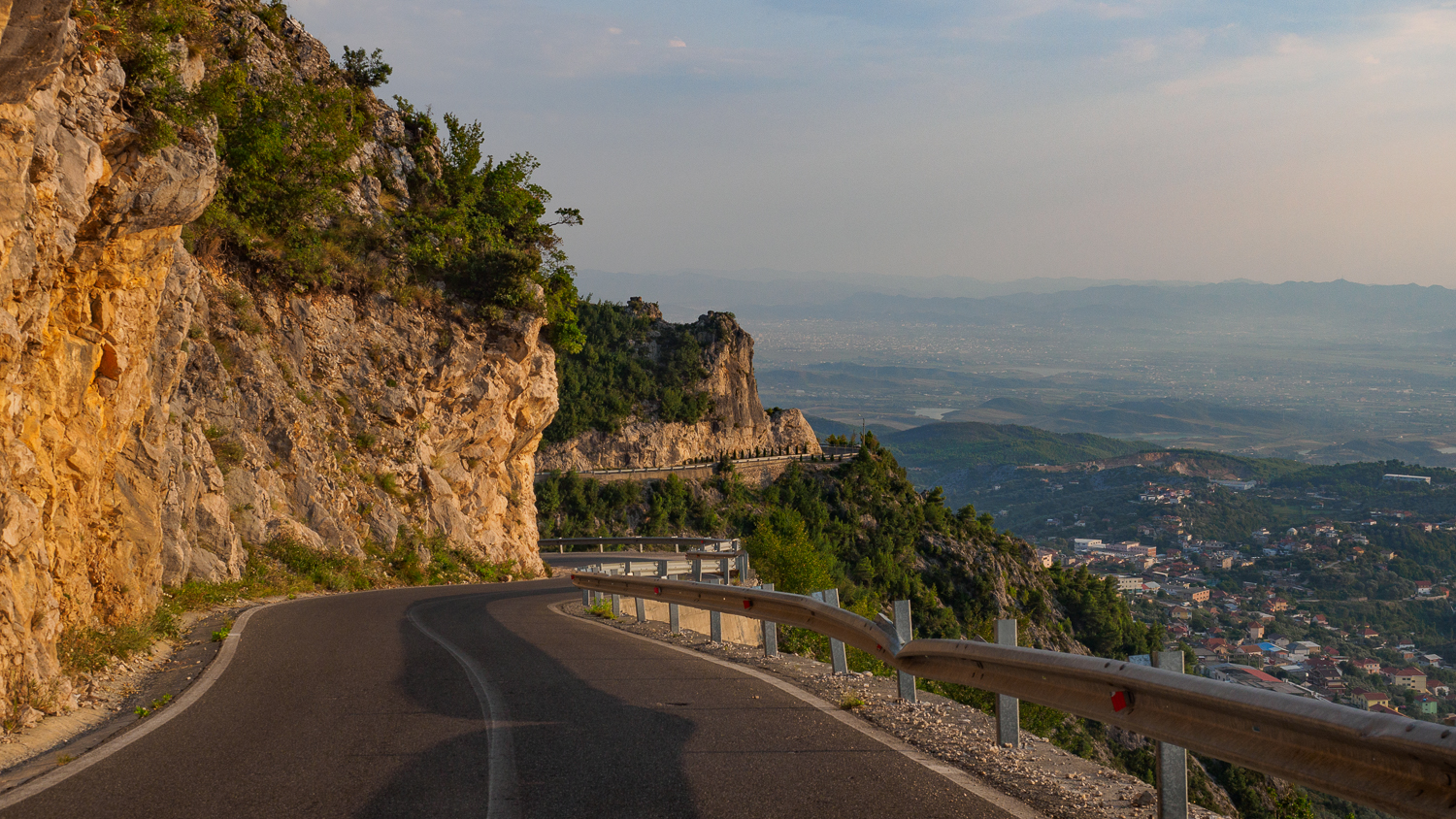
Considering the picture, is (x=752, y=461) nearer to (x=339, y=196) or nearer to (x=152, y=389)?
(x=339, y=196)

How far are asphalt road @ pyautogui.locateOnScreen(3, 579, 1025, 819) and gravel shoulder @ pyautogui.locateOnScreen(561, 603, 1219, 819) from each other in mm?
324

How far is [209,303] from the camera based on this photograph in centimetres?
2219

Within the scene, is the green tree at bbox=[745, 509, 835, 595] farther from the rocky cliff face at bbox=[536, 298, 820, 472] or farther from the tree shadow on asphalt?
the rocky cliff face at bbox=[536, 298, 820, 472]

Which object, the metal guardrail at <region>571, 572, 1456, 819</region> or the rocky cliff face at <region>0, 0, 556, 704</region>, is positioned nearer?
the metal guardrail at <region>571, 572, 1456, 819</region>

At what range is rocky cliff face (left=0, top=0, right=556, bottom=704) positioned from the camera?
811 cm

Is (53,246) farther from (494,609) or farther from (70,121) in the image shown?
(494,609)

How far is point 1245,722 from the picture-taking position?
11.9 ft

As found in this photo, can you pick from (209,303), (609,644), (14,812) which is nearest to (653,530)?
(209,303)

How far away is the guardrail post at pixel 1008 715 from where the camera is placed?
5.59 m

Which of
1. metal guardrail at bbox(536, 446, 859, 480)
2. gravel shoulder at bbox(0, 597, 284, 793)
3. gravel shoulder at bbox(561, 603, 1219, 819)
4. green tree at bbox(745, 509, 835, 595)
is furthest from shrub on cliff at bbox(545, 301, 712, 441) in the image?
gravel shoulder at bbox(561, 603, 1219, 819)

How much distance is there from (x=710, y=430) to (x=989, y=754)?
3170 inches

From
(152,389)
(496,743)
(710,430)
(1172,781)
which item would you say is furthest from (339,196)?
(710,430)

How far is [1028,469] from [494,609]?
159m

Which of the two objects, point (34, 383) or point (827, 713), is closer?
point (827, 713)
